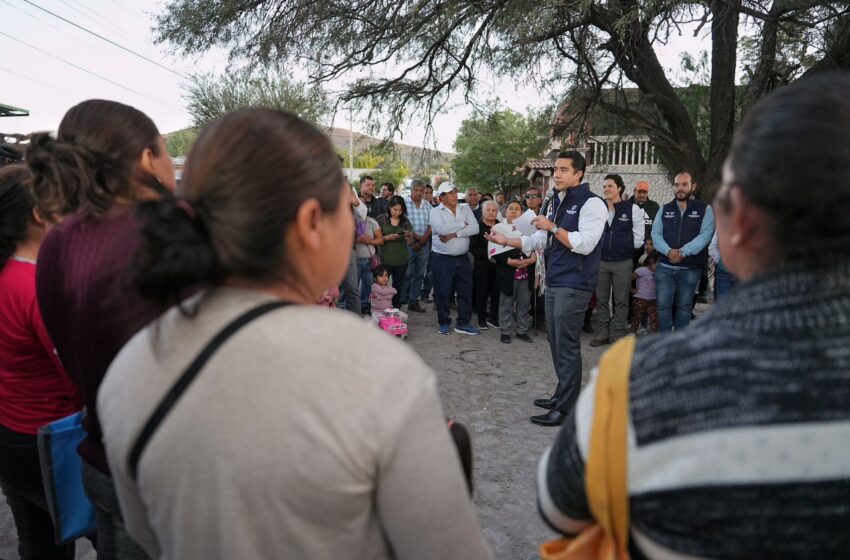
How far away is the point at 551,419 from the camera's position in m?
4.37

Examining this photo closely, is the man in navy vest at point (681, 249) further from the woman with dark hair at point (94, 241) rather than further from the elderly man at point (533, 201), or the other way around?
the woman with dark hair at point (94, 241)

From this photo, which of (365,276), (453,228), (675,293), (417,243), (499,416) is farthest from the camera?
(417,243)

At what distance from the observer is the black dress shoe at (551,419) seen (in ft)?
14.3

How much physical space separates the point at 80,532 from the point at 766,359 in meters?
1.92

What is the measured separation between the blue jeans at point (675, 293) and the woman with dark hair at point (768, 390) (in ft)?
19.0

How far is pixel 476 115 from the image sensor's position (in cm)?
905

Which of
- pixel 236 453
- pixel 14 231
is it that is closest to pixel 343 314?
pixel 236 453

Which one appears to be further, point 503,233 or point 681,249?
point 503,233

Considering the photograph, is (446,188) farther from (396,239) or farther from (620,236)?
(620,236)

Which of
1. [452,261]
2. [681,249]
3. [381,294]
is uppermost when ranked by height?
[681,249]

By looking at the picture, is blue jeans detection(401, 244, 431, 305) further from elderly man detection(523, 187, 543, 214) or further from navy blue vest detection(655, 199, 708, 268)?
navy blue vest detection(655, 199, 708, 268)

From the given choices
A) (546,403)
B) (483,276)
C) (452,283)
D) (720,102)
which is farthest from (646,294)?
(720,102)

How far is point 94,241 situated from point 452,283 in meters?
6.23

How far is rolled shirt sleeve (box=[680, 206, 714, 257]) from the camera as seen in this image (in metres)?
6.11
